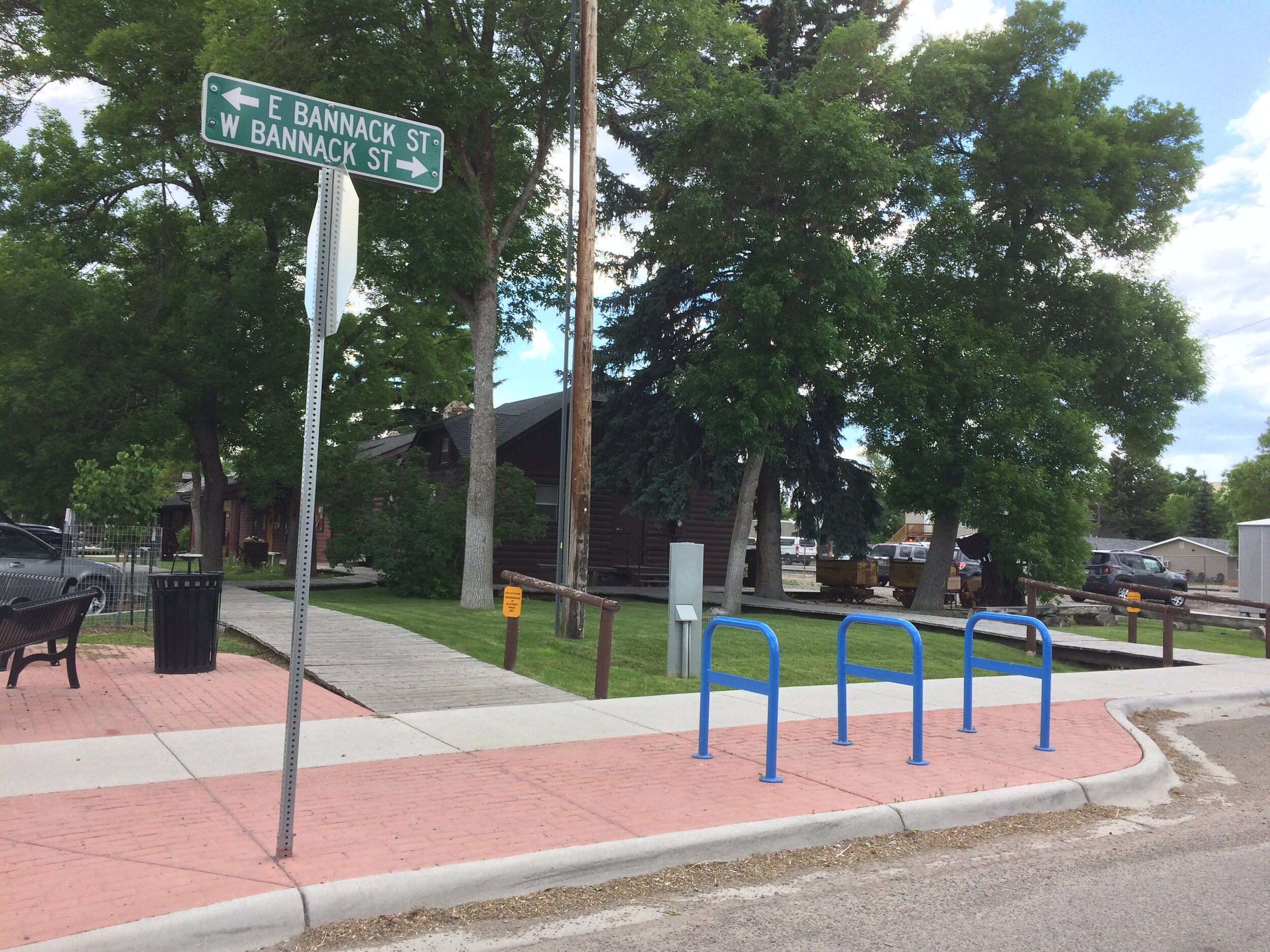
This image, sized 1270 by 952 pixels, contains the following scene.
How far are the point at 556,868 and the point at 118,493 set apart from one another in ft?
38.6

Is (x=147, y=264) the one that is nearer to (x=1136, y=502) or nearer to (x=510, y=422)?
(x=510, y=422)

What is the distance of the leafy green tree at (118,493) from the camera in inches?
557

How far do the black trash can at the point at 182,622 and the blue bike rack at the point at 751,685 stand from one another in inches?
220

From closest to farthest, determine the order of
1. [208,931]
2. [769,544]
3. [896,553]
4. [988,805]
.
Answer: [208,931] < [988,805] < [769,544] < [896,553]

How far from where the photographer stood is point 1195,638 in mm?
21031

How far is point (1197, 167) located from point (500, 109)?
18.9 meters

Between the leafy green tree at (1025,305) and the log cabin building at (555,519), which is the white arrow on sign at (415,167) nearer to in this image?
the leafy green tree at (1025,305)

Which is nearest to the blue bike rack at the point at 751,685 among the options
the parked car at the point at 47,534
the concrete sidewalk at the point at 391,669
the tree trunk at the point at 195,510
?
the concrete sidewalk at the point at 391,669

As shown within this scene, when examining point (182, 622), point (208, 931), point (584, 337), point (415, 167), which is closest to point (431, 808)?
point (208, 931)

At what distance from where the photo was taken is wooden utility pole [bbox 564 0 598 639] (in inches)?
563

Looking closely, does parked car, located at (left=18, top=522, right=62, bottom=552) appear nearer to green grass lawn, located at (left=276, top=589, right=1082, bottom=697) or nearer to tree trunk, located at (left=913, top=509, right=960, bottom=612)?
green grass lawn, located at (left=276, top=589, right=1082, bottom=697)

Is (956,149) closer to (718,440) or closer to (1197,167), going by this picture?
(1197,167)

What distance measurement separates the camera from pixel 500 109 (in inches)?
773

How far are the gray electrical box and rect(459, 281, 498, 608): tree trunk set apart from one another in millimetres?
8491
